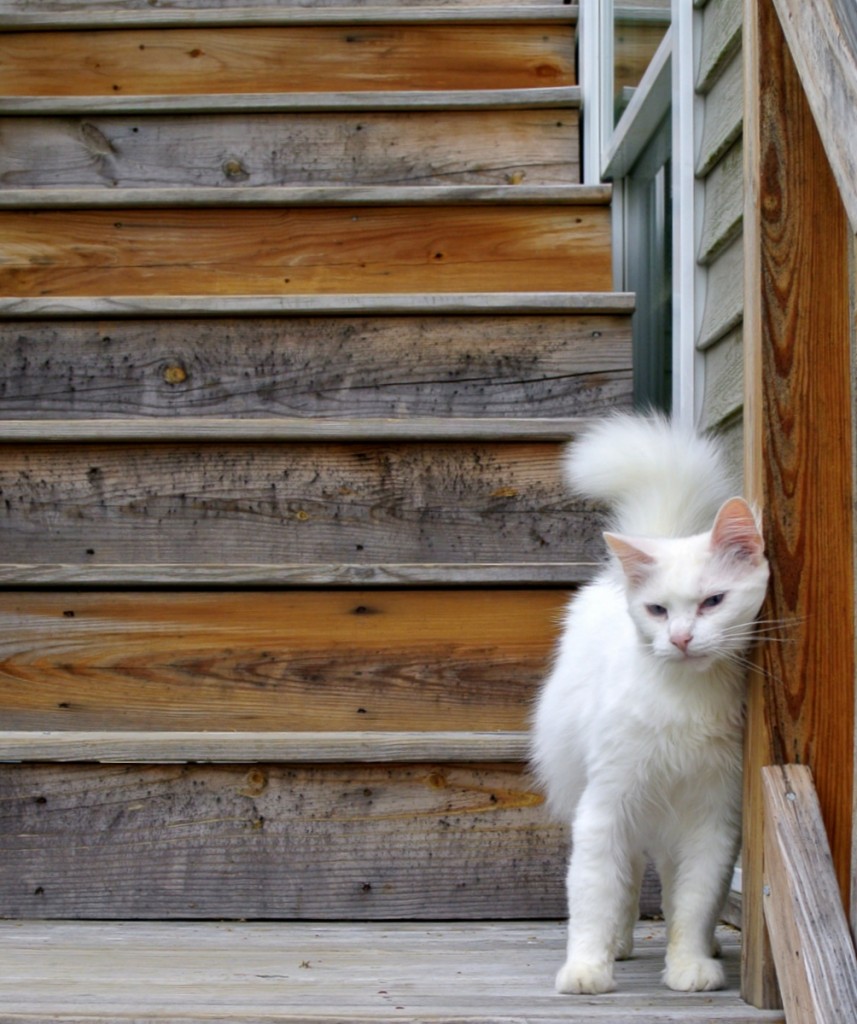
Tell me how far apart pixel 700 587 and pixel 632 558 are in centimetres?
10

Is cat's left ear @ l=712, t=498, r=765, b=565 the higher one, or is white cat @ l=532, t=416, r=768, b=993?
cat's left ear @ l=712, t=498, r=765, b=565

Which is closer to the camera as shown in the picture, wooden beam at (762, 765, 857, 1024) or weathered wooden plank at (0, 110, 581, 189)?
wooden beam at (762, 765, 857, 1024)

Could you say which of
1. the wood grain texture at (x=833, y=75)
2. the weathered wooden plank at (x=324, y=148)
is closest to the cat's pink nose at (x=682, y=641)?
the wood grain texture at (x=833, y=75)

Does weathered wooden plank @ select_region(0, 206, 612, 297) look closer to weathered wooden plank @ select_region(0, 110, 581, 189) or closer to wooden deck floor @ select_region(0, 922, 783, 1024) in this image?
weathered wooden plank @ select_region(0, 110, 581, 189)

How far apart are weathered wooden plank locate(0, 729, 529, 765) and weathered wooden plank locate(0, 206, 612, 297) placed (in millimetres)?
1147

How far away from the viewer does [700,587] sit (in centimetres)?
153

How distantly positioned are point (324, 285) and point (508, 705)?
41.5 inches

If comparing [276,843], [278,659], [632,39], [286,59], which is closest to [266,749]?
[276,843]

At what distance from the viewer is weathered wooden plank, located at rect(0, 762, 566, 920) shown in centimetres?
199

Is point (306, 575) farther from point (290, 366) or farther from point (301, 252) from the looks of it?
point (301, 252)

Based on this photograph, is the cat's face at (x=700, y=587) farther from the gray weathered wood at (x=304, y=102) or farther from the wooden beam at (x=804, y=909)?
the gray weathered wood at (x=304, y=102)

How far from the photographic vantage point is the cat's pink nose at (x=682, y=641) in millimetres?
1501

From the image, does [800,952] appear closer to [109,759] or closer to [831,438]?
[831,438]

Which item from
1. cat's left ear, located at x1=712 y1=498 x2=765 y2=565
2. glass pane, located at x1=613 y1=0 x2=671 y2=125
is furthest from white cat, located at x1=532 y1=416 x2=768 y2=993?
glass pane, located at x1=613 y1=0 x2=671 y2=125
